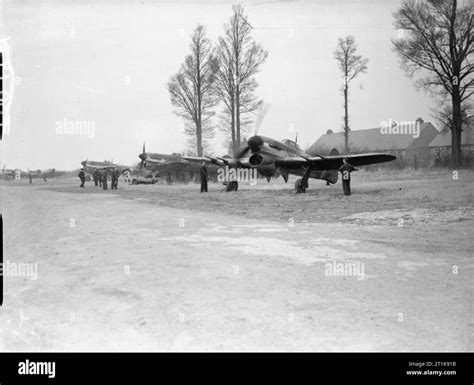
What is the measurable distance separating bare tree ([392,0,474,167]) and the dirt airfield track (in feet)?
11.4

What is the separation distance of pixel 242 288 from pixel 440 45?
308 inches

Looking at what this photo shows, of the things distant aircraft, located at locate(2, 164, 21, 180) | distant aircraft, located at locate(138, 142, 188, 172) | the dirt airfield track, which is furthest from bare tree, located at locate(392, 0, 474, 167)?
distant aircraft, located at locate(138, 142, 188, 172)

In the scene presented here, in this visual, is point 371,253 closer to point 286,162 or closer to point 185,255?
point 185,255

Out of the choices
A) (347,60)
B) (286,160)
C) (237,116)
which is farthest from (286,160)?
(347,60)

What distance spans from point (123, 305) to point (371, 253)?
4.70 meters

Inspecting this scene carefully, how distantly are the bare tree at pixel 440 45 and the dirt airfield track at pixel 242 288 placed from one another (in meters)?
3.48

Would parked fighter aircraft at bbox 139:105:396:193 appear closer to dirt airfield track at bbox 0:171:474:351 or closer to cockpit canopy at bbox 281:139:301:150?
cockpit canopy at bbox 281:139:301:150

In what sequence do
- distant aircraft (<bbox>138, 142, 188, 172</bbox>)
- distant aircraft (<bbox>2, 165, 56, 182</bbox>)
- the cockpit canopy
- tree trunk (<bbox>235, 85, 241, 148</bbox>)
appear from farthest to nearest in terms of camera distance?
1. distant aircraft (<bbox>138, 142, 188, 172</bbox>)
2. the cockpit canopy
3. tree trunk (<bbox>235, 85, 241, 148</bbox>)
4. distant aircraft (<bbox>2, 165, 56, 182</bbox>)

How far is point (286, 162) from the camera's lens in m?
23.3

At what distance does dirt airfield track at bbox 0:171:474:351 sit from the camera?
378cm

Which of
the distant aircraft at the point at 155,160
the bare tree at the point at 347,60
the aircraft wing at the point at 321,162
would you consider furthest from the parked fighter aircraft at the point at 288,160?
the distant aircraft at the point at 155,160

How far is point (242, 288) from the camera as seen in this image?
5312mm

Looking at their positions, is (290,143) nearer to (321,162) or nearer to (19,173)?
(321,162)
